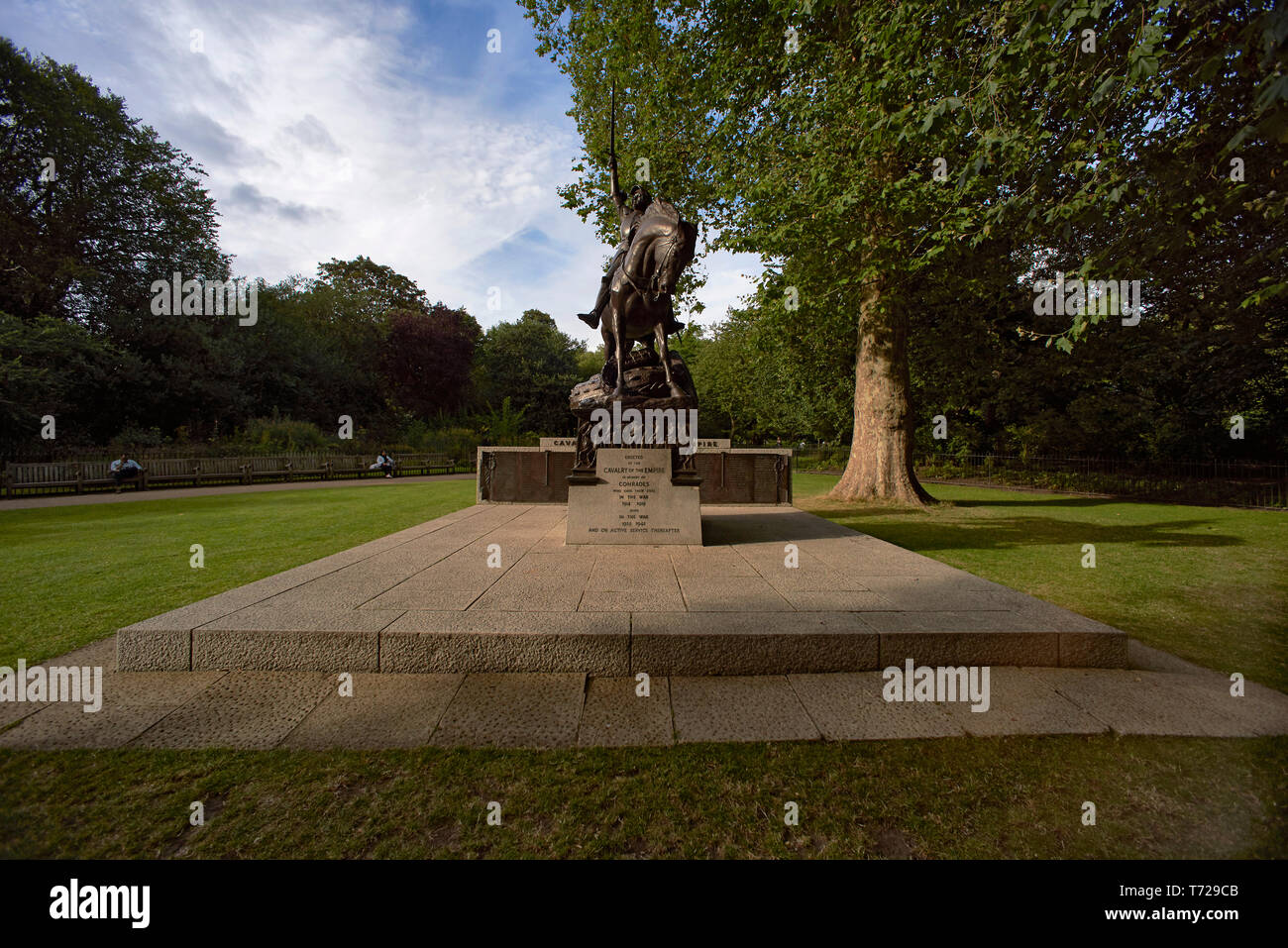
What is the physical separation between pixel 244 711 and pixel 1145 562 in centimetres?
1105

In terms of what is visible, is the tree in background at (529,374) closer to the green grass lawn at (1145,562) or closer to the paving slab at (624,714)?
the green grass lawn at (1145,562)

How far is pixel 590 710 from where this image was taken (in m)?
3.35

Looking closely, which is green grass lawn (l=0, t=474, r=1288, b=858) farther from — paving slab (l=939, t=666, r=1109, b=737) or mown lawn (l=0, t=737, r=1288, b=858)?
paving slab (l=939, t=666, r=1109, b=737)

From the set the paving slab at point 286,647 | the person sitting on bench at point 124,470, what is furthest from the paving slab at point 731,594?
the person sitting on bench at point 124,470

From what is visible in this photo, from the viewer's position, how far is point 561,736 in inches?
120

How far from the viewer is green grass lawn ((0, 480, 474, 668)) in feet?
16.3

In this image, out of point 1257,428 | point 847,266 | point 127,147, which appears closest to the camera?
point 847,266

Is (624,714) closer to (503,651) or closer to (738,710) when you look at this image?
(738,710)

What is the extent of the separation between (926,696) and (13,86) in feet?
129

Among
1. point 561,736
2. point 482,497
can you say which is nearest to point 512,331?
point 482,497

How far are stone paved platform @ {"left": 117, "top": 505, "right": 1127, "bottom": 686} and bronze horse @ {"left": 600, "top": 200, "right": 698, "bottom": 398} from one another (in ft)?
13.2

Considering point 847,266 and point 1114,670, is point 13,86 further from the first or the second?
point 1114,670

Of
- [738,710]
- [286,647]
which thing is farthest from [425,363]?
[738,710]

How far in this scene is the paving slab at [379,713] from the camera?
3.00 m
